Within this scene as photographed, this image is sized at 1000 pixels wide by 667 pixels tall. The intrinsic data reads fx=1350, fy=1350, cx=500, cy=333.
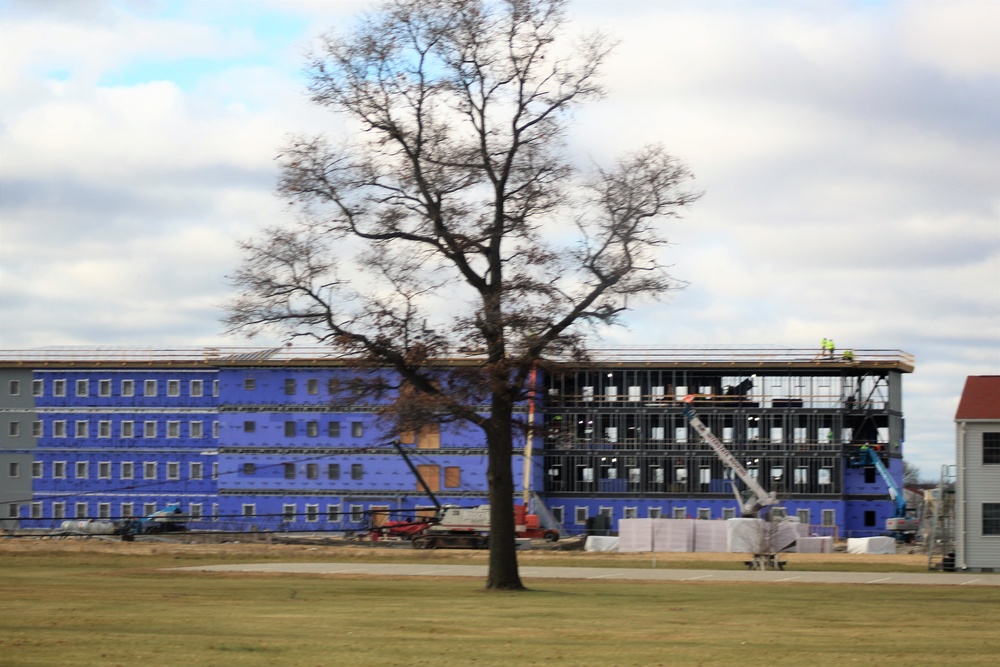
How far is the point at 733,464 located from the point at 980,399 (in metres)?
31.2

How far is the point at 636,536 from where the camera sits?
65.8 metres

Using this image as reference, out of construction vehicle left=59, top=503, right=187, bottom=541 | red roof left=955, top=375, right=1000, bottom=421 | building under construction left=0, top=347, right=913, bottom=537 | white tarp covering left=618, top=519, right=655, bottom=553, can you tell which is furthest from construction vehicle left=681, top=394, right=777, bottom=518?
construction vehicle left=59, top=503, right=187, bottom=541

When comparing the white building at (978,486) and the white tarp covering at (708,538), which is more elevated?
the white building at (978,486)

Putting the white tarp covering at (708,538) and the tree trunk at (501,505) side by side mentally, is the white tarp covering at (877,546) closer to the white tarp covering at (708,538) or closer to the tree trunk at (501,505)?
the white tarp covering at (708,538)

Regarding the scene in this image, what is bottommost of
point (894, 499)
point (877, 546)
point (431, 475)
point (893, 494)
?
point (877, 546)

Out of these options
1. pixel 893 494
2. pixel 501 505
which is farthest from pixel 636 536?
pixel 501 505

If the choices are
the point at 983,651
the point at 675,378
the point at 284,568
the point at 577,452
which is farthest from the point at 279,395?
the point at 983,651

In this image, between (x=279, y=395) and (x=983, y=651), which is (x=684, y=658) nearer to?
(x=983, y=651)

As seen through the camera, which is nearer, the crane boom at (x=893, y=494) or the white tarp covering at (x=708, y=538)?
the white tarp covering at (x=708, y=538)

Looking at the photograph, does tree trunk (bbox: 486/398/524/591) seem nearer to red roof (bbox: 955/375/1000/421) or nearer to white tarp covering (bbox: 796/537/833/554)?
red roof (bbox: 955/375/1000/421)

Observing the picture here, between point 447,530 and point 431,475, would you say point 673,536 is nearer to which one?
point 447,530

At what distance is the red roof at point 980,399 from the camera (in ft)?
165

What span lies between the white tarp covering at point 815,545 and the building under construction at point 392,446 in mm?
12781

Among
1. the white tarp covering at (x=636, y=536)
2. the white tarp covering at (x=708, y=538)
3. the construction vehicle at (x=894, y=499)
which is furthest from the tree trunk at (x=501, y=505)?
the construction vehicle at (x=894, y=499)
